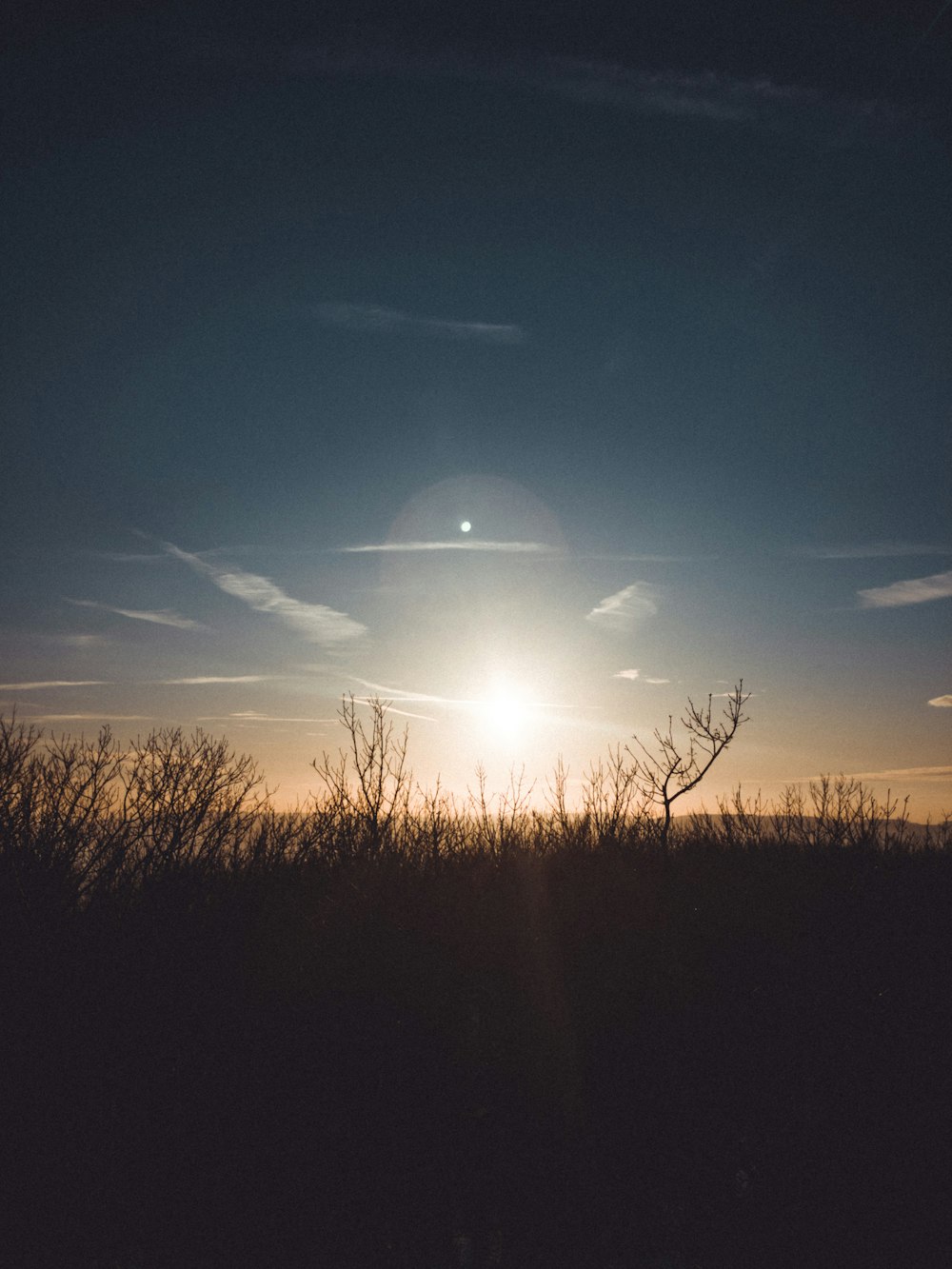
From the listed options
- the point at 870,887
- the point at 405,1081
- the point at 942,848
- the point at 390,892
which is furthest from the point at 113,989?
the point at 942,848

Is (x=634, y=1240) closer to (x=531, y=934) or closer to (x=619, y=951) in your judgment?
(x=619, y=951)

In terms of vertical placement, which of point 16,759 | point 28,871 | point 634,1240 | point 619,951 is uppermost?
point 16,759

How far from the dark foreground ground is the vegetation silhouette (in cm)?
2

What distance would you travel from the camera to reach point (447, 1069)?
5.78 metres

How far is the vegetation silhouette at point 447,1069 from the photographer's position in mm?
4016

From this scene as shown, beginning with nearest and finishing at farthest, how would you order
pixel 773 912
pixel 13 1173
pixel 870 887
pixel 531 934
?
1. pixel 13 1173
2. pixel 531 934
3. pixel 773 912
4. pixel 870 887

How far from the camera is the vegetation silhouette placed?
4.02 meters

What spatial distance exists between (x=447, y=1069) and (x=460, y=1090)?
0.29m

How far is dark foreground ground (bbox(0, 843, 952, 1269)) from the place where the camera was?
13.1ft

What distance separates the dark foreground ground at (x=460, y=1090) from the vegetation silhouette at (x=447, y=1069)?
0.08ft

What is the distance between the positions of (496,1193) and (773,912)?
760 cm

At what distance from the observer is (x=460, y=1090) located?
217 inches

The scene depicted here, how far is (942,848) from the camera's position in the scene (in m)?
18.3

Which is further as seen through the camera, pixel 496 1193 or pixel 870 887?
pixel 870 887
